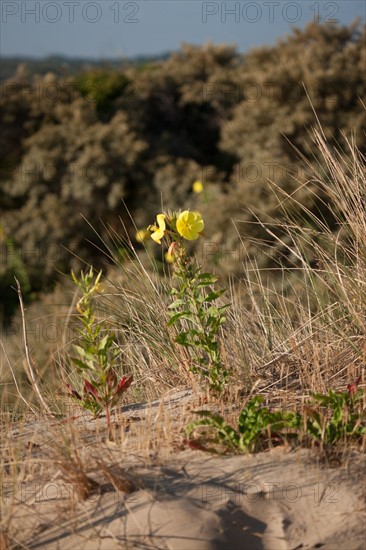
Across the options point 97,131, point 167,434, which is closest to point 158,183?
point 97,131

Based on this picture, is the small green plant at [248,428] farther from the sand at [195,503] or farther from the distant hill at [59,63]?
the distant hill at [59,63]

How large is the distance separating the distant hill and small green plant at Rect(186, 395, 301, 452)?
10.5m

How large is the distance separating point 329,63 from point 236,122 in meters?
1.48

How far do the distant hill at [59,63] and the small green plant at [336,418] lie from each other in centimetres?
1050

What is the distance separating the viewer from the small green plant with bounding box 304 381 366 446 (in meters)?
2.35

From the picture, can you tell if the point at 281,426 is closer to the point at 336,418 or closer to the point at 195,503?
the point at 336,418

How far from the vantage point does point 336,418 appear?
239cm

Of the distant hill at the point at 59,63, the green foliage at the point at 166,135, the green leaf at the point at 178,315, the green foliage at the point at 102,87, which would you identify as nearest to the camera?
the green leaf at the point at 178,315

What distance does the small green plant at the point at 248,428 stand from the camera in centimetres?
237

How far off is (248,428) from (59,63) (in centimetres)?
1148

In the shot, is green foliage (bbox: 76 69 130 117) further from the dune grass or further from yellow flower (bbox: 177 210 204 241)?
yellow flower (bbox: 177 210 204 241)

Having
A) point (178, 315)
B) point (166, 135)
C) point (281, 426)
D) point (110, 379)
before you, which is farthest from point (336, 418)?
point (166, 135)

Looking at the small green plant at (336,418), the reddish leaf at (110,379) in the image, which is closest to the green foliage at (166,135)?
the reddish leaf at (110,379)

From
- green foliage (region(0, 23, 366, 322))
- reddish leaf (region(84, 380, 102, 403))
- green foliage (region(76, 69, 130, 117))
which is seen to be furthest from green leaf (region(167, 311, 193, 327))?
green foliage (region(76, 69, 130, 117))
